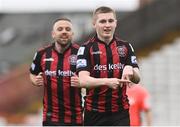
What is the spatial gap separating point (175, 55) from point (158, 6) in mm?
1169

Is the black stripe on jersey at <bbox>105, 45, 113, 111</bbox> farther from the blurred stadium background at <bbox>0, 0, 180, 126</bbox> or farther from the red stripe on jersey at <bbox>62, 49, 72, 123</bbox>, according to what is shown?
the blurred stadium background at <bbox>0, 0, 180, 126</bbox>

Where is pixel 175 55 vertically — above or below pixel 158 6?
below

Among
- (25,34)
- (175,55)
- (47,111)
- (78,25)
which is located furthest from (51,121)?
(25,34)

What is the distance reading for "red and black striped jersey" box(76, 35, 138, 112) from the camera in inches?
289

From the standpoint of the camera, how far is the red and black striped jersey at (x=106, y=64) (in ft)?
24.1

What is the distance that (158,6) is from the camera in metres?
17.6

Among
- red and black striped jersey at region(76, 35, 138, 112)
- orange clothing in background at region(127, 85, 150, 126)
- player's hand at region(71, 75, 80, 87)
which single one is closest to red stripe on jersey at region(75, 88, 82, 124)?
player's hand at region(71, 75, 80, 87)

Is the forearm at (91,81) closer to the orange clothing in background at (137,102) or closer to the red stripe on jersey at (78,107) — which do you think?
the red stripe on jersey at (78,107)

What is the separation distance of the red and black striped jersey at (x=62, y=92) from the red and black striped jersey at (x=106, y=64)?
77 cm

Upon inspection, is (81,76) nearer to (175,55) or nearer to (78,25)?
(175,55)

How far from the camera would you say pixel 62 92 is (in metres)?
8.21

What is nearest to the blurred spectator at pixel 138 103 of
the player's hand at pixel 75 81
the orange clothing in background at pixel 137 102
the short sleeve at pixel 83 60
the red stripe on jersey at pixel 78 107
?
the orange clothing in background at pixel 137 102

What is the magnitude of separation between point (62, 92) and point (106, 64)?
3.28 feet

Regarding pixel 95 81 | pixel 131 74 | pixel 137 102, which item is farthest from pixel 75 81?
pixel 137 102
